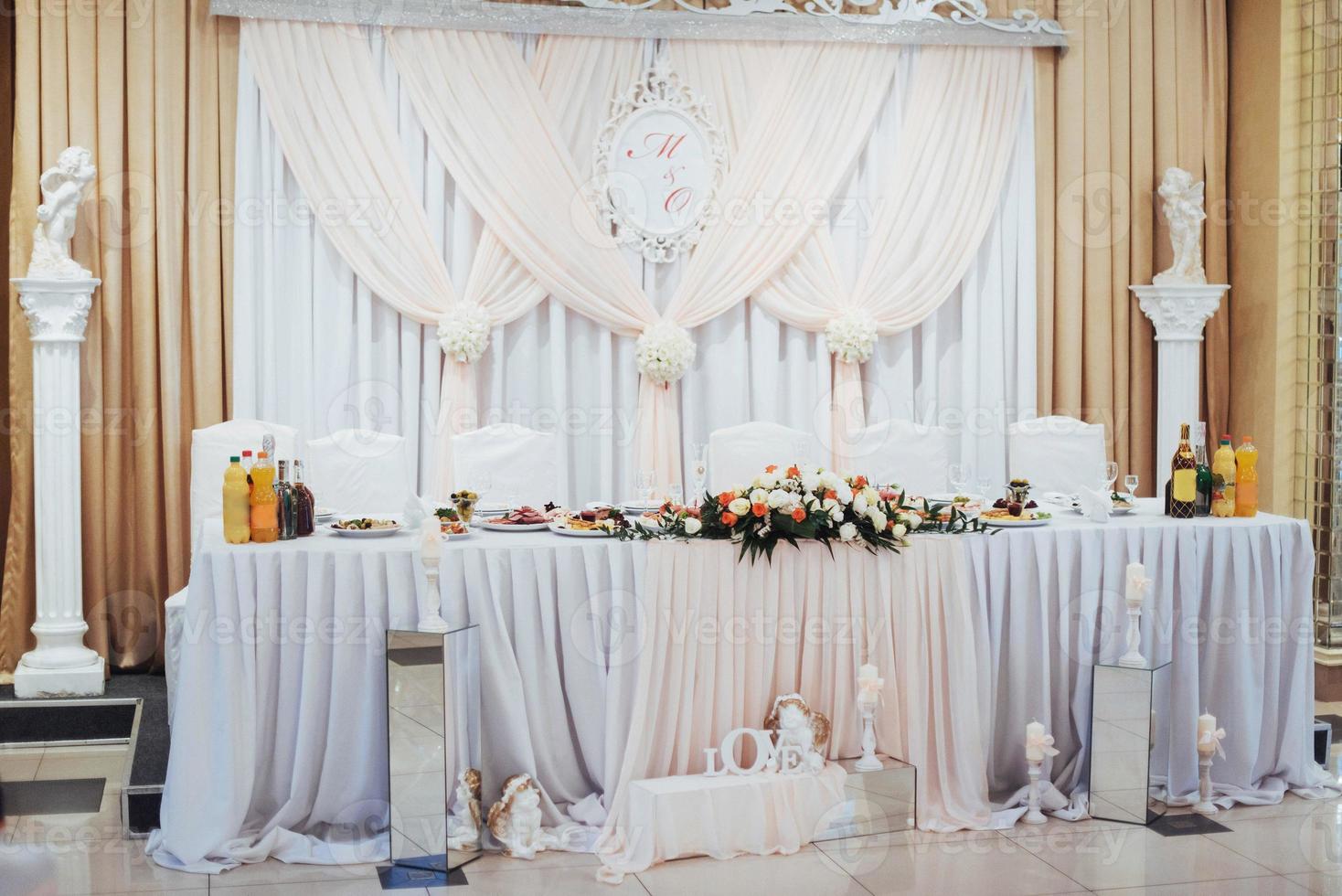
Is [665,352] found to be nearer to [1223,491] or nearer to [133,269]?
[133,269]

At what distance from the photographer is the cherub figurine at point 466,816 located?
3420 millimetres

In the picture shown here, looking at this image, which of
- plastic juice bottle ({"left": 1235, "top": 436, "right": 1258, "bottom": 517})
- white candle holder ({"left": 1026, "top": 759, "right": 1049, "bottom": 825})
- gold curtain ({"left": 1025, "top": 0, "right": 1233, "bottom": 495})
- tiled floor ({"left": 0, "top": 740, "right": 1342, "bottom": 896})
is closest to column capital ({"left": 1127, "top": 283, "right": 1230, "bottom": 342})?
gold curtain ({"left": 1025, "top": 0, "right": 1233, "bottom": 495})

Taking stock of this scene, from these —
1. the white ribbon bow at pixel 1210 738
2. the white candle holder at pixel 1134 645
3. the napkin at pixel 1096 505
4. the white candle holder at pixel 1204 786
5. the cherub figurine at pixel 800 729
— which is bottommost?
the white candle holder at pixel 1204 786

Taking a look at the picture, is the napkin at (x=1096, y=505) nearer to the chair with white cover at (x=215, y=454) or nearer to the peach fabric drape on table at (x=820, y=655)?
the peach fabric drape on table at (x=820, y=655)

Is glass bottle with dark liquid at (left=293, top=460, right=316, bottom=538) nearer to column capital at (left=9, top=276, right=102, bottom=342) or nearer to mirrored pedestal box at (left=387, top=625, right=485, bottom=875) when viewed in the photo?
mirrored pedestal box at (left=387, top=625, right=485, bottom=875)

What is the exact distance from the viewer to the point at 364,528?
3.63 meters

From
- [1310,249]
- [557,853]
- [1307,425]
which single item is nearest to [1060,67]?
[1310,249]

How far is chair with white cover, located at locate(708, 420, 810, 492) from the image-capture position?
16.3ft

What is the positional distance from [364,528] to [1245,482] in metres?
2.67

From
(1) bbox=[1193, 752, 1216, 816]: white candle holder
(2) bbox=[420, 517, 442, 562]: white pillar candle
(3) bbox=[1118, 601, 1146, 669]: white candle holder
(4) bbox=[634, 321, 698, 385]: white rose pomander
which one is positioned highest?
(4) bbox=[634, 321, 698, 385]: white rose pomander

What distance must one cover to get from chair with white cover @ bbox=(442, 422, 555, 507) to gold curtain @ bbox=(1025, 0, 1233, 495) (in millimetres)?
2575

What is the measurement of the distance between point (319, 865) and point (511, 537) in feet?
3.24

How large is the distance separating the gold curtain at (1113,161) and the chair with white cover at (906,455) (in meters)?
1.26

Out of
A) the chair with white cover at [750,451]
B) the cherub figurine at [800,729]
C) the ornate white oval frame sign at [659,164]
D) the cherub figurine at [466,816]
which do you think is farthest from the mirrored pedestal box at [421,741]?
the ornate white oval frame sign at [659,164]
